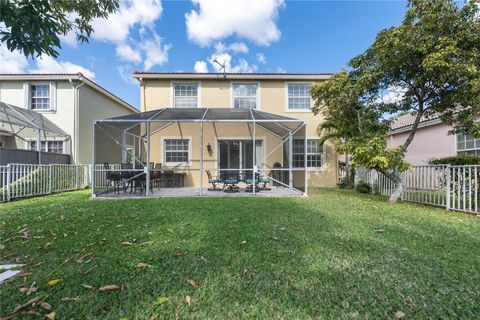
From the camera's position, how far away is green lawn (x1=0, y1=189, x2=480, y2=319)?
84.3 inches

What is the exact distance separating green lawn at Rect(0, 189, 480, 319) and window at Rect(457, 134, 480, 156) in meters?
6.77

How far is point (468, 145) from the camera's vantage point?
10391 mm

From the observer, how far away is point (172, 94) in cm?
1227

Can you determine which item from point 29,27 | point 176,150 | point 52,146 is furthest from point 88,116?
point 29,27

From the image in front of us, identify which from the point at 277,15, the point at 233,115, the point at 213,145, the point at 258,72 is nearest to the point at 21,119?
the point at 213,145

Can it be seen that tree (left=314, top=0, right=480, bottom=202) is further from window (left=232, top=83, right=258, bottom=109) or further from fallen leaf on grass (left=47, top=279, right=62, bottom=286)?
fallen leaf on grass (left=47, top=279, right=62, bottom=286)

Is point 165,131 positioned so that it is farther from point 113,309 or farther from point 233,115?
point 113,309

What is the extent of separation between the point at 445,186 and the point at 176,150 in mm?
10638

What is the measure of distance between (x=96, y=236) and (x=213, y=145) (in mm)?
8420

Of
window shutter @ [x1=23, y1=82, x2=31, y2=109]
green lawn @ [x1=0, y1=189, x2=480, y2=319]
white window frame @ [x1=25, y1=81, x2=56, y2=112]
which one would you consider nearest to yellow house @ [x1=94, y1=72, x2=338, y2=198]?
white window frame @ [x1=25, y1=81, x2=56, y2=112]

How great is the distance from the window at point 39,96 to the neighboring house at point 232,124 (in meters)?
4.94

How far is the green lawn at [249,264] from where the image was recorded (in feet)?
7.02

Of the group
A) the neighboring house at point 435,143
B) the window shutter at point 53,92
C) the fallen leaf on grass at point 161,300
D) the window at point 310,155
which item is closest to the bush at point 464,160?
the neighboring house at point 435,143

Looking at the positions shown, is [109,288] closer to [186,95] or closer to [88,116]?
[186,95]
